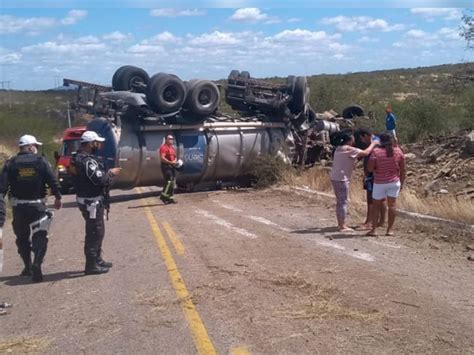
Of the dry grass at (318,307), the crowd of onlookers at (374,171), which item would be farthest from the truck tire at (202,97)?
the dry grass at (318,307)

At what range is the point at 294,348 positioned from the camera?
17.8 feet

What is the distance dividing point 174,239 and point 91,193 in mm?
2922

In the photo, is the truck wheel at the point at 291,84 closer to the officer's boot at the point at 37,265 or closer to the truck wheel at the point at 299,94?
the truck wheel at the point at 299,94

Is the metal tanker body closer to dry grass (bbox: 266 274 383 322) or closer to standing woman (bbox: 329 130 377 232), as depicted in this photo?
standing woman (bbox: 329 130 377 232)

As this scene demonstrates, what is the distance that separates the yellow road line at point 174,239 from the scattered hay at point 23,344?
389 centimetres

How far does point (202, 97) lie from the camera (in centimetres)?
1825

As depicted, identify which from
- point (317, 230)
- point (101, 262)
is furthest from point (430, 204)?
point (101, 262)

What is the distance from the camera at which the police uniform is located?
8.21 metres

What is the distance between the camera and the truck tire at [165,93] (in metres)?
17.1

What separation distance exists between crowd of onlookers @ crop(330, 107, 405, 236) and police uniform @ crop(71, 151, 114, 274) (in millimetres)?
4154

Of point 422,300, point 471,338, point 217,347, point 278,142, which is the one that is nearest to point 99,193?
point 217,347

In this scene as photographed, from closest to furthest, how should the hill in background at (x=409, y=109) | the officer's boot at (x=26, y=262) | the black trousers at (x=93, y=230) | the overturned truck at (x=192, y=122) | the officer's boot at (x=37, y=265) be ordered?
the officer's boot at (x=37, y=265), the black trousers at (x=93, y=230), the officer's boot at (x=26, y=262), the overturned truck at (x=192, y=122), the hill in background at (x=409, y=109)

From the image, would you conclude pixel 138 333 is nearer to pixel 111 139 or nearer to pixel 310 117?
pixel 111 139

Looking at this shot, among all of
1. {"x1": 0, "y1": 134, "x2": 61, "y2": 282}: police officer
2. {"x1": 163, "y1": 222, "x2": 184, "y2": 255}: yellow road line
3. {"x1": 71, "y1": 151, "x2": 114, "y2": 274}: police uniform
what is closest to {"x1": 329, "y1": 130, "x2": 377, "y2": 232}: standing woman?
{"x1": 163, "y1": 222, "x2": 184, "y2": 255}: yellow road line
